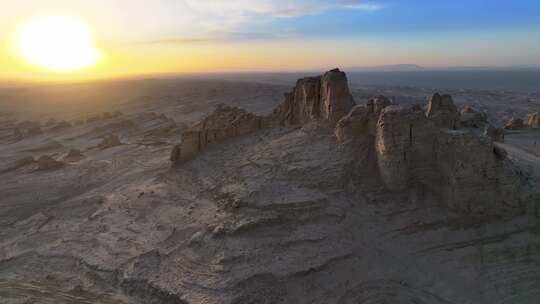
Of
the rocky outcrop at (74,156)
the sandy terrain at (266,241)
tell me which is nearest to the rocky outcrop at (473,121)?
the sandy terrain at (266,241)

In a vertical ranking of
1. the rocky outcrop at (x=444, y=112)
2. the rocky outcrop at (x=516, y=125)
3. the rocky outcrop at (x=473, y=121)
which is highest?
the rocky outcrop at (x=444, y=112)

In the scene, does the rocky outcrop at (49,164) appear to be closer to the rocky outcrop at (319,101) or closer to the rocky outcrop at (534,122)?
the rocky outcrop at (319,101)

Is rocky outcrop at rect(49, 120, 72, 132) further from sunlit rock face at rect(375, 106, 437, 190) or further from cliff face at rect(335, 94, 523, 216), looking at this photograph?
sunlit rock face at rect(375, 106, 437, 190)

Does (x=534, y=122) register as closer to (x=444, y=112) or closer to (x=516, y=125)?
(x=516, y=125)

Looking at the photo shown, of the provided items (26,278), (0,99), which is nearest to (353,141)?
(26,278)

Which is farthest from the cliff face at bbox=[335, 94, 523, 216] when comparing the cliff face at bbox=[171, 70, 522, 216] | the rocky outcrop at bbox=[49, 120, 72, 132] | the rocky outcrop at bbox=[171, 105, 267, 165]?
the rocky outcrop at bbox=[49, 120, 72, 132]

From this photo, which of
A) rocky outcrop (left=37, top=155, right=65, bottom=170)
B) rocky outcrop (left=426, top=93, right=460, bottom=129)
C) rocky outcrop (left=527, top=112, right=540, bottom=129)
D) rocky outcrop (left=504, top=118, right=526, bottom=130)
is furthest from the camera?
rocky outcrop (left=504, top=118, right=526, bottom=130)

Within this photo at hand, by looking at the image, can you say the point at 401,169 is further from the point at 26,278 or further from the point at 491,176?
the point at 26,278
